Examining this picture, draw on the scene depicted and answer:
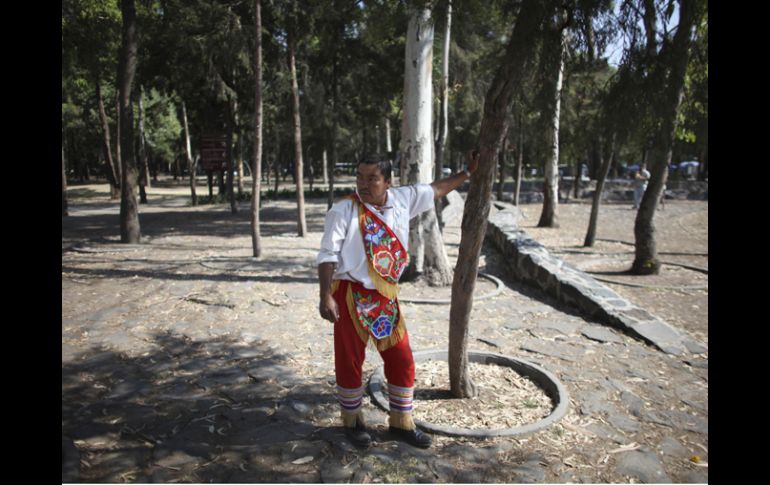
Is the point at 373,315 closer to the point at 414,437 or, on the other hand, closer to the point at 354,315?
the point at 354,315

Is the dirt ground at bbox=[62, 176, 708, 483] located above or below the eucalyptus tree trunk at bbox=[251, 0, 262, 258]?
below

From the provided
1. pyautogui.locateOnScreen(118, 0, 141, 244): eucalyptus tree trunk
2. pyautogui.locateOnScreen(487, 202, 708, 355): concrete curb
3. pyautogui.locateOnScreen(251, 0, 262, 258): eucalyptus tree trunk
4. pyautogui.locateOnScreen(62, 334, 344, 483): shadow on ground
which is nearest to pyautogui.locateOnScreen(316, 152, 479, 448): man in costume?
pyautogui.locateOnScreen(62, 334, 344, 483): shadow on ground

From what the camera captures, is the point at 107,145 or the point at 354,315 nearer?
the point at 354,315

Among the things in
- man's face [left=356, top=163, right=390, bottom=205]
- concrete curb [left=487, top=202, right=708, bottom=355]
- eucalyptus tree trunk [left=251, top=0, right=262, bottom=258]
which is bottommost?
concrete curb [left=487, top=202, right=708, bottom=355]

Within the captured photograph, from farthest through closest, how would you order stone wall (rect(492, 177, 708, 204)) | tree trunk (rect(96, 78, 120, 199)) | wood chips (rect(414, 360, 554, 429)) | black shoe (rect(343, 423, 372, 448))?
stone wall (rect(492, 177, 708, 204)) < tree trunk (rect(96, 78, 120, 199)) < wood chips (rect(414, 360, 554, 429)) < black shoe (rect(343, 423, 372, 448))

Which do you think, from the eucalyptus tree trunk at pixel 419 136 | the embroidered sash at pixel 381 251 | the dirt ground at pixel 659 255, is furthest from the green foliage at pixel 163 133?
the embroidered sash at pixel 381 251

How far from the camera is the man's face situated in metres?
3.34

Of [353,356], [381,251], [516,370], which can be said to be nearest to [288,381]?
[353,356]

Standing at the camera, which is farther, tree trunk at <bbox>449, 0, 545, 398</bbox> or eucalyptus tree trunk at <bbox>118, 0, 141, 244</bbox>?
eucalyptus tree trunk at <bbox>118, 0, 141, 244</bbox>

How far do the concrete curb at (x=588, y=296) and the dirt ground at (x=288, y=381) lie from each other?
0.21 m

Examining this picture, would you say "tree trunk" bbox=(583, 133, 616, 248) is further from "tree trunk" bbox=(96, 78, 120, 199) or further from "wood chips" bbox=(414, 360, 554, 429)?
"tree trunk" bbox=(96, 78, 120, 199)

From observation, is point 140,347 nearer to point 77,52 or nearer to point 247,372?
point 247,372

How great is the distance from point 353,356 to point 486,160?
5.12ft

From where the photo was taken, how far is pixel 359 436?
3.45 m
